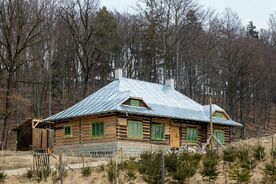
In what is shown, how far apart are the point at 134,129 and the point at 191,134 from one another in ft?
20.2

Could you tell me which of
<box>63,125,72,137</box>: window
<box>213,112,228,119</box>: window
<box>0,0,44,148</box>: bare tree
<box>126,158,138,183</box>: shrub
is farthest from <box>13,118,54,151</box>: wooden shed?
<box>213,112,228,119</box>: window

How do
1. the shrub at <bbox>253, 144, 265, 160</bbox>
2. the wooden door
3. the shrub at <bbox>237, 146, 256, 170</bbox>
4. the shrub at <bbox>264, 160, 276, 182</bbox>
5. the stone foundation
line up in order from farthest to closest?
1. the wooden door
2. the stone foundation
3. the shrub at <bbox>253, 144, 265, 160</bbox>
4. the shrub at <bbox>237, 146, 256, 170</bbox>
5. the shrub at <bbox>264, 160, 276, 182</bbox>

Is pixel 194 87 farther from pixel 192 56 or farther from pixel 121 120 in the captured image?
pixel 121 120

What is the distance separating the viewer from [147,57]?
2167 inches

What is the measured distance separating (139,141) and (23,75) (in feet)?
75.7

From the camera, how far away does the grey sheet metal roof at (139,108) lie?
3231 centimetres

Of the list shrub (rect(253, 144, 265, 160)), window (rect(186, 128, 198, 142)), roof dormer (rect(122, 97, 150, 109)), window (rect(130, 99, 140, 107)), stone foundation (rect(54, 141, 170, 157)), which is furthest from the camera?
window (rect(186, 128, 198, 142))

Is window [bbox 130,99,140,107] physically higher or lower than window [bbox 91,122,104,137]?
higher

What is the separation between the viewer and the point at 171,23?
165ft

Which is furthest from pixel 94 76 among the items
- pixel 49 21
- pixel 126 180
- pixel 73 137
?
pixel 126 180

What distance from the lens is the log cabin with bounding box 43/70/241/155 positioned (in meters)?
31.7

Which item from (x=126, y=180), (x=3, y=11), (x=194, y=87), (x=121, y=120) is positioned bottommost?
(x=126, y=180)

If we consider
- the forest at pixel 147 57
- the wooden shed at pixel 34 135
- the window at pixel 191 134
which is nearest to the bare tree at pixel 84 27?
the forest at pixel 147 57

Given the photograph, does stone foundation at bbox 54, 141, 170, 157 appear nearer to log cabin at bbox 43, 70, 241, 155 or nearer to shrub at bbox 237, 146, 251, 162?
log cabin at bbox 43, 70, 241, 155
